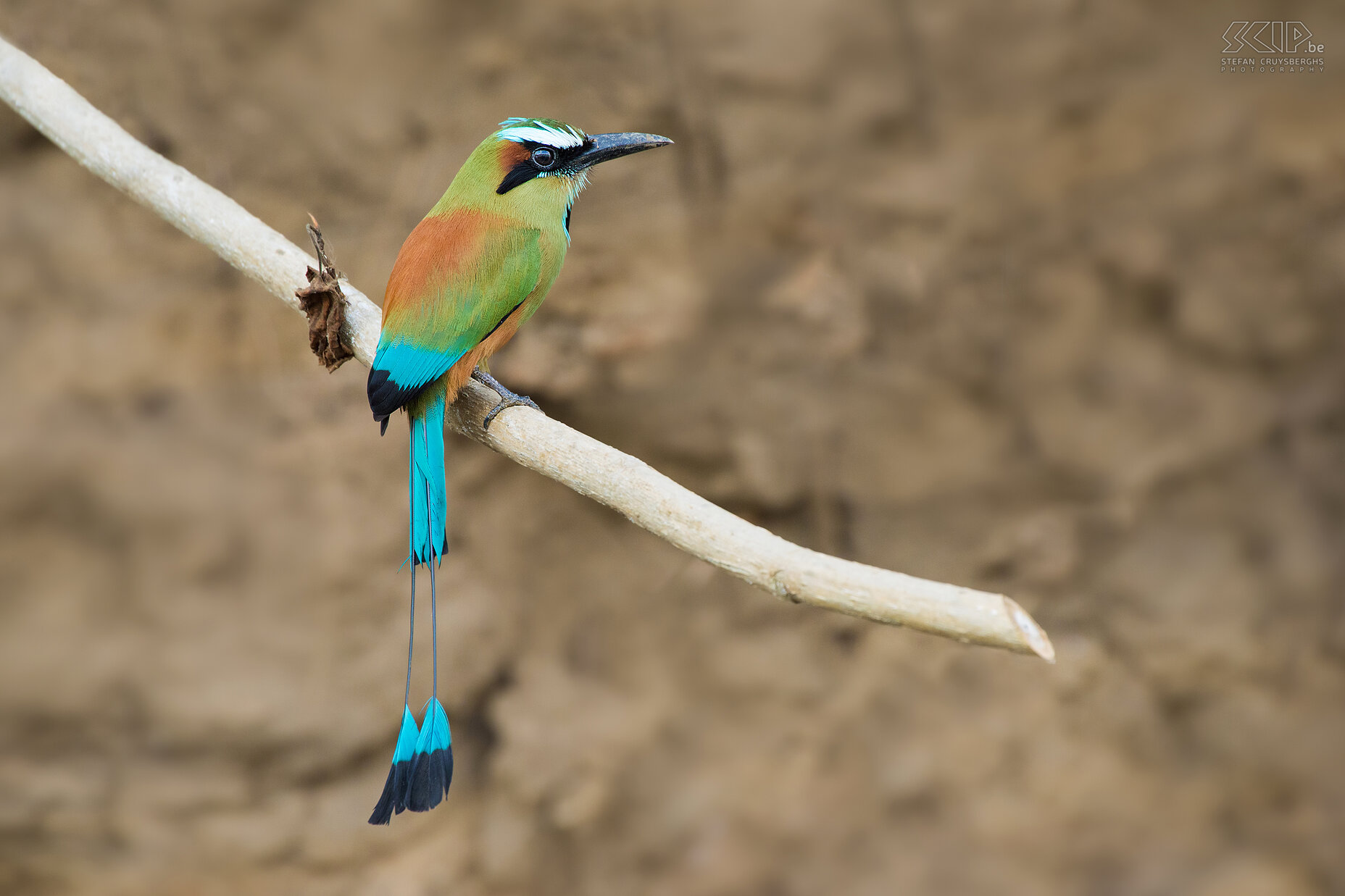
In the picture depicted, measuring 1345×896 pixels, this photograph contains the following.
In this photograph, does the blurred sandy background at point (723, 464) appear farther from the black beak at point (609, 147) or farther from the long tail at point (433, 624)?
the long tail at point (433, 624)

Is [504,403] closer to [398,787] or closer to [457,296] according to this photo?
[457,296]

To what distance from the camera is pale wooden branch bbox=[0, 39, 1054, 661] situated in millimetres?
1053

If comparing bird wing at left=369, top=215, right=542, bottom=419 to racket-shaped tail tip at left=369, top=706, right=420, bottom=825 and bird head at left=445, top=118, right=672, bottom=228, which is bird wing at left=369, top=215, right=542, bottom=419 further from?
racket-shaped tail tip at left=369, top=706, right=420, bottom=825

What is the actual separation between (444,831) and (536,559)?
→ 85 centimetres

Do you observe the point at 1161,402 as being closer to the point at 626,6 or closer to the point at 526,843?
the point at 626,6

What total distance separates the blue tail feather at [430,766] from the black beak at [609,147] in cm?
96

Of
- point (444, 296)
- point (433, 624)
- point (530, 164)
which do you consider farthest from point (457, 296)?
point (433, 624)

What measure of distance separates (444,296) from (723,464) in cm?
153

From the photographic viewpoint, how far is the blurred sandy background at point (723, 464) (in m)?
2.75

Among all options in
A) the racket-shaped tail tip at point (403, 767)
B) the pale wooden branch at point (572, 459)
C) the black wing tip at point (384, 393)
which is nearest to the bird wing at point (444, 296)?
the black wing tip at point (384, 393)

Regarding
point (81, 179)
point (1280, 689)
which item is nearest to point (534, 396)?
point (81, 179)

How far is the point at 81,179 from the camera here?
272cm

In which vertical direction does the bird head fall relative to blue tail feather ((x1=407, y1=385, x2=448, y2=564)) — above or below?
above

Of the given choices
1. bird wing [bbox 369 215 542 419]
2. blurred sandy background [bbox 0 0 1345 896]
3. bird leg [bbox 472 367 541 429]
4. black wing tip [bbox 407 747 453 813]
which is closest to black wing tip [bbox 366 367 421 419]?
bird wing [bbox 369 215 542 419]
